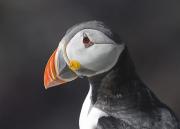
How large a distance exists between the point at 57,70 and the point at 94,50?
260 mm

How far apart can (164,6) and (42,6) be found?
1087 mm

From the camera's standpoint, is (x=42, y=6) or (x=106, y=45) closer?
(x=106, y=45)

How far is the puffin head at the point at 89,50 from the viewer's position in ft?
14.5

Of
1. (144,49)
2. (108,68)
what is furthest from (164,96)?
(108,68)

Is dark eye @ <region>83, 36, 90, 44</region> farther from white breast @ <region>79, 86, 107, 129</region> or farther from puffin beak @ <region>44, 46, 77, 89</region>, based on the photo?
white breast @ <region>79, 86, 107, 129</region>

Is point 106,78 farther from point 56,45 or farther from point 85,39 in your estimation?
point 56,45

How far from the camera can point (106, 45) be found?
14.5ft

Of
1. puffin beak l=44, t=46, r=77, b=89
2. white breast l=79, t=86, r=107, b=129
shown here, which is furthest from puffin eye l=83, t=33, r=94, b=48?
white breast l=79, t=86, r=107, b=129

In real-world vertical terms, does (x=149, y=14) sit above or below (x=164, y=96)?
above

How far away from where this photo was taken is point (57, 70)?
458cm

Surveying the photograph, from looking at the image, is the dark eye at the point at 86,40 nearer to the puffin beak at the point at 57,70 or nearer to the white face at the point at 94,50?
the white face at the point at 94,50

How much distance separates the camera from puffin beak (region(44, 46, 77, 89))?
4555 mm

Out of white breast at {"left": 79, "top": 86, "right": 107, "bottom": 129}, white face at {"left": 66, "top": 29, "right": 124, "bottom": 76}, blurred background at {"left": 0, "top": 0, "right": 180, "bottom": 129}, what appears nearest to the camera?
white face at {"left": 66, "top": 29, "right": 124, "bottom": 76}

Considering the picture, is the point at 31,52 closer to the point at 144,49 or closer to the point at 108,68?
the point at 144,49
